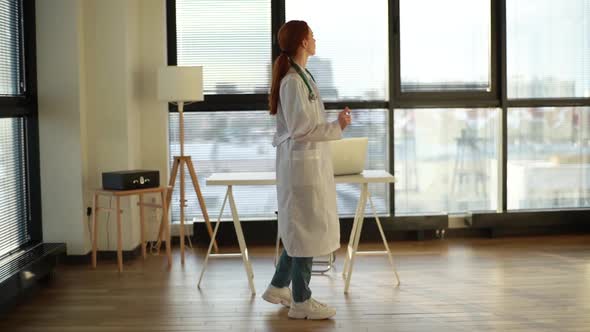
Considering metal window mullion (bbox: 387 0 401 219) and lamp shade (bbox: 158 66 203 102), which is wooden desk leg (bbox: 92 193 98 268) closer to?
lamp shade (bbox: 158 66 203 102)

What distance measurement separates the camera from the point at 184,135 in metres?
6.76

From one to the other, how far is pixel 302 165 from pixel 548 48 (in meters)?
3.60

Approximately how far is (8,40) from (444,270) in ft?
10.8

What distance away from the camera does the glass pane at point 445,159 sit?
689cm

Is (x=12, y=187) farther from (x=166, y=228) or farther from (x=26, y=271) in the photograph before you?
(x=166, y=228)

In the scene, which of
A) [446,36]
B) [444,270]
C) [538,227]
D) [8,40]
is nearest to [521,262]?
[444,270]

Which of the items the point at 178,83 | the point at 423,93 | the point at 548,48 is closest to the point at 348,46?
the point at 423,93

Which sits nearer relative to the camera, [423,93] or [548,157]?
[423,93]

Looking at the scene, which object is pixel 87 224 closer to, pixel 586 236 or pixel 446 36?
pixel 446 36

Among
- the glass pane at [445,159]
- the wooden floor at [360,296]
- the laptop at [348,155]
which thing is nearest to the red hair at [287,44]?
the laptop at [348,155]

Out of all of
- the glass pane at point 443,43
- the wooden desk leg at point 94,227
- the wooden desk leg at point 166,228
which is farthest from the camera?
the glass pane at point 443,43

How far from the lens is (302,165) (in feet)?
13.9

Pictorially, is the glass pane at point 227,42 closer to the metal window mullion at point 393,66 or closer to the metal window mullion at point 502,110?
the metal window mullion at point 393,66

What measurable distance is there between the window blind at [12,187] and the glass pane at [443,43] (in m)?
3.15
